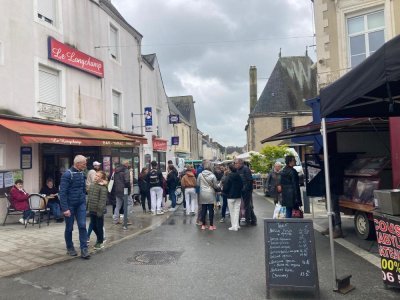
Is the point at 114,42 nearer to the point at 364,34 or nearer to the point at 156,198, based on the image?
the point at 156,198

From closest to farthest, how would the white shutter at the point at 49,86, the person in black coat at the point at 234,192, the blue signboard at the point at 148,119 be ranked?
1. the person in black coat at the point at 234,192
2. the white shutter at the point at 49,86
3. the blue signboard at the point at 148,119

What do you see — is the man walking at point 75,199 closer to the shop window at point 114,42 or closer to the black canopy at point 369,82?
the black canopy at point 369,82

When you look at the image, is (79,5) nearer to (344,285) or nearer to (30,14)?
(30,14)

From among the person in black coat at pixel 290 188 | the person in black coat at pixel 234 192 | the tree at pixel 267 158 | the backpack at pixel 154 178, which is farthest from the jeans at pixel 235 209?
the tree at pixel 267 158

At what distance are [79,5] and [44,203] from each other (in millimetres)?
8324

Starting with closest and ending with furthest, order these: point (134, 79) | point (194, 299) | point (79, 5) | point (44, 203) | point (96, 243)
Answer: point (194, 299), point (96, 243), point (44, 203), point (79, 5), point (134, 79)

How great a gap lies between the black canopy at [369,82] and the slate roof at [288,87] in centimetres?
4250

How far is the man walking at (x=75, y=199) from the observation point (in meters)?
6.52

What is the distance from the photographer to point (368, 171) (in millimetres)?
7902

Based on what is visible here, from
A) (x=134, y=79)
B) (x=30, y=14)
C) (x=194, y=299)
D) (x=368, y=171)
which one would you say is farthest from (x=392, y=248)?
(x=134, y=79)

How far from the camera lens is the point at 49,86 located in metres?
12.6

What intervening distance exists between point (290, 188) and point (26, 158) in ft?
26.0

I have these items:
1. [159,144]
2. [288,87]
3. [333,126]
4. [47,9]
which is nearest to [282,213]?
[333,126]

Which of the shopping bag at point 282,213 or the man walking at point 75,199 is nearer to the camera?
the man walking at point 75,199
